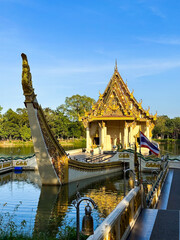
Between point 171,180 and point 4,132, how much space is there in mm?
46266

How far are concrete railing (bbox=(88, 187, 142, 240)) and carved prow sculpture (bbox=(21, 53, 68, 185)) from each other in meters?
6.71

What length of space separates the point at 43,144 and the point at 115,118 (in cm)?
1337

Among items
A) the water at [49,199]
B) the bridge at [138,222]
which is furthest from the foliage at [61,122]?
the bridge at [138,222]

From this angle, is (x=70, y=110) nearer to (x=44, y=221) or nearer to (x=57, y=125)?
(x=57, y=125)

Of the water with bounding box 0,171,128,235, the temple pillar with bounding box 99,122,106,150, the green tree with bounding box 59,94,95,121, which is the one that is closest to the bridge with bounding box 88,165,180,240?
the water with bounding box 0,171,128,235

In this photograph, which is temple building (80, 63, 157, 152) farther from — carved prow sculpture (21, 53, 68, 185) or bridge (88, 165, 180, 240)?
bridge (88, 165, 180, 240)

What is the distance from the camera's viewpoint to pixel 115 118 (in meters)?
25.9

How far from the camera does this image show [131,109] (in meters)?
26.7

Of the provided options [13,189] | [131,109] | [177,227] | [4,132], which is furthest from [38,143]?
[4,132]

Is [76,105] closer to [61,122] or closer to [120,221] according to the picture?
[61,122]

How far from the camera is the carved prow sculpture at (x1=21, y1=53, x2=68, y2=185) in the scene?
11628 mm

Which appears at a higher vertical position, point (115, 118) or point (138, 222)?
point (115, 118)

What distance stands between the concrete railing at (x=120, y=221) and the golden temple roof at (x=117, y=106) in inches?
763

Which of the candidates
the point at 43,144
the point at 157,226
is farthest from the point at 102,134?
the point at 157,226
